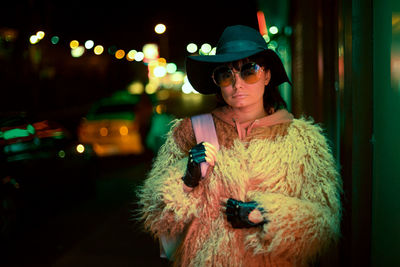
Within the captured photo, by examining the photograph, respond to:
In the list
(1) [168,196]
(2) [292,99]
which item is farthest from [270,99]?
(2) [292,99]

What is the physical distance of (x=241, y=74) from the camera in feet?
7.11

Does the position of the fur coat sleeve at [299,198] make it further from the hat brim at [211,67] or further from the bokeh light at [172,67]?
the bokeh light at [172,67]

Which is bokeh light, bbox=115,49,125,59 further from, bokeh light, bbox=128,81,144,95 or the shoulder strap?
bokeh light, bbox=128,81,144,95

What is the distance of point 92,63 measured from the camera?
94.8 ft

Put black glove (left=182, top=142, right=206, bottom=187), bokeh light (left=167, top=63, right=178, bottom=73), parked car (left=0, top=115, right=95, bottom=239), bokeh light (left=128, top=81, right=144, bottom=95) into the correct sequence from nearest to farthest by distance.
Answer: black glove (left=182, top=142, right=206, bottom=187), parked car (left=0, top=115, right=95, bottom=239), bokeh light (left=167, top=63, right=178, bottom=73), bokeh light (left=128, top=81, right=144, bottom=95)

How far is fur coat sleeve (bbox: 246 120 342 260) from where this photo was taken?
1902 millimetres

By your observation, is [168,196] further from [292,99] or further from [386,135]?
[292,99]

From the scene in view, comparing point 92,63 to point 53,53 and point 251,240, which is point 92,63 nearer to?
point 53,53

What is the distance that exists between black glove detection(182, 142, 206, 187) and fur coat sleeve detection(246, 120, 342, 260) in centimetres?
29

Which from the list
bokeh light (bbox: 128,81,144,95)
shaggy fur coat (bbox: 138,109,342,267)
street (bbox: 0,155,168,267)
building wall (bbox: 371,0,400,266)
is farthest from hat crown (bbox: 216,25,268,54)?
bokeh light (bbox: 128,81,144,95)

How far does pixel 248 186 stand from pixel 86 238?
4326 mm

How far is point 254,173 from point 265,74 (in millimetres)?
627

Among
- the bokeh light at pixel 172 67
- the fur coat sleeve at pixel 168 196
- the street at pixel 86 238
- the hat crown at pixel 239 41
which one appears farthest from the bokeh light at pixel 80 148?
the bokeh light at pixel 172 67

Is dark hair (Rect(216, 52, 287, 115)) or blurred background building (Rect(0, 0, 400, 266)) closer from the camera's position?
dark hair (Rect(216, 52, 287, 115))
